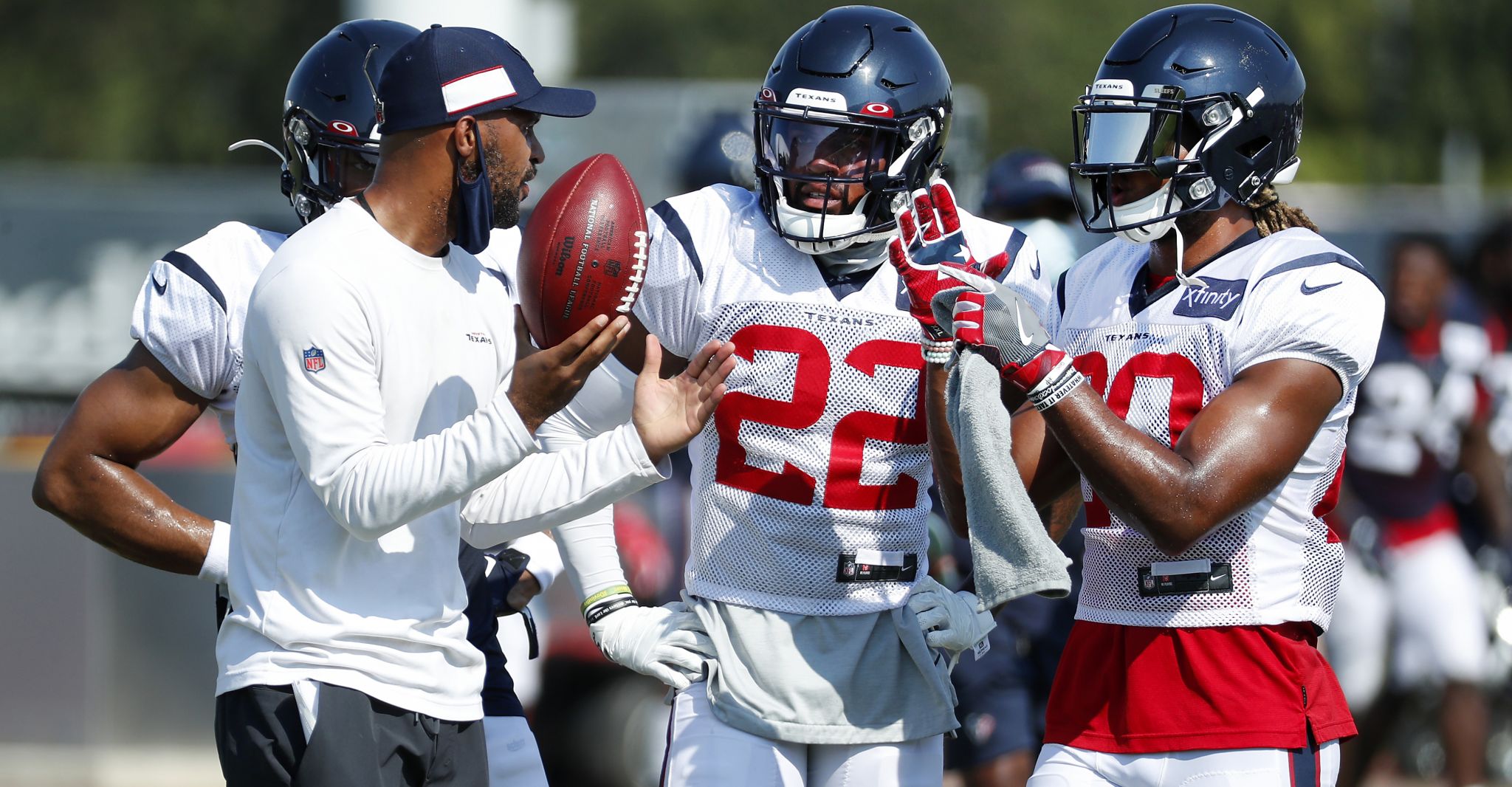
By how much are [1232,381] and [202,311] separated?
7.16 feet

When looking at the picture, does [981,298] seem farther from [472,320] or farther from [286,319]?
[286,319]

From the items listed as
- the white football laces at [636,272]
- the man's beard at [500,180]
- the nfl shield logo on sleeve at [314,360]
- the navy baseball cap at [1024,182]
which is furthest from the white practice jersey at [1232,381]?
the navy baseball cap at [1024,182]

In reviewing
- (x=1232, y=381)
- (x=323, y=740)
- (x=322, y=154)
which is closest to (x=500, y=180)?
(x=322, y=154)

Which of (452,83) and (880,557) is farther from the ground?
(452,83)

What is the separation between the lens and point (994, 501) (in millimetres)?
3295

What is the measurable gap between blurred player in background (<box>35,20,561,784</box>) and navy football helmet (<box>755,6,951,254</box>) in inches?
40.2

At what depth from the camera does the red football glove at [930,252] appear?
134 inches

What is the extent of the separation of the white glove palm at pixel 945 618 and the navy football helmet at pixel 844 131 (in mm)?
763

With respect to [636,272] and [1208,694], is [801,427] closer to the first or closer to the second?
[636,272]

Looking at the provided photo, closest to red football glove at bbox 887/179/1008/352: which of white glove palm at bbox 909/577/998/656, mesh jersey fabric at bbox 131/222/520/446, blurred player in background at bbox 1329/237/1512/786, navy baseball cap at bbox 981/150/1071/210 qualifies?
white glove palm at bbox 909/577/998/656

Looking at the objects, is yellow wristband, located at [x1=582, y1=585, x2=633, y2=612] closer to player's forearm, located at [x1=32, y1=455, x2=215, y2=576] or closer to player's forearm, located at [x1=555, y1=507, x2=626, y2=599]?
player's forearm, located at [x1=555, y1=507, x2=626, y2=599]

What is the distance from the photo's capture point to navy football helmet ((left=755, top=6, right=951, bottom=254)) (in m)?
3.75

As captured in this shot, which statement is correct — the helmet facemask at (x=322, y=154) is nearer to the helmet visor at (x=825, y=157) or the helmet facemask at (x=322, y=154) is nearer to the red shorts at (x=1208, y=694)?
the helmet visor at (x=825, y=157)

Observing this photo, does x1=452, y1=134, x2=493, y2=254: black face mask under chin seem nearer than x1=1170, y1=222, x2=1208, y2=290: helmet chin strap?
→ Yes
